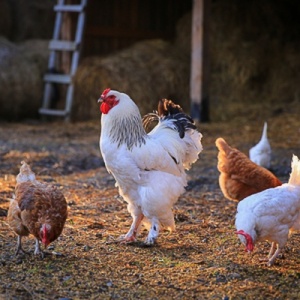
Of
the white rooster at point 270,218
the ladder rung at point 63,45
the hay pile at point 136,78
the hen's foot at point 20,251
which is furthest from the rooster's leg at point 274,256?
the ladder rung at point 63,45

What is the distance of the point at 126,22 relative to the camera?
1511cm

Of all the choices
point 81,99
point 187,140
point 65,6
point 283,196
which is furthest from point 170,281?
point 65,6

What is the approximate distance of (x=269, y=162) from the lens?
29.1ft

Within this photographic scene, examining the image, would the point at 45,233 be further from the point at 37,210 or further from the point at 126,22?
the point at 126,22

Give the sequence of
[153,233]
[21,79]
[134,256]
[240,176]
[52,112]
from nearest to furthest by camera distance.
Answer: [134,256], [153,233], [240,176], [21,79], [52,112]

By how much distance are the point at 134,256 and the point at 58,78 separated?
905cm

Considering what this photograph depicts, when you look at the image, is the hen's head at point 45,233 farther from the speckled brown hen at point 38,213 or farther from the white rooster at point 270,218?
the white rooster at point 270,218

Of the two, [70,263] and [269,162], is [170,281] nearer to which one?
[70,263]

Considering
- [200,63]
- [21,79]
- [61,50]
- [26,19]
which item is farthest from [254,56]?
[26,19]

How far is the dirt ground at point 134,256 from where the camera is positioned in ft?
15.2

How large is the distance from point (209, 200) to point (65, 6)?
25.5 feet

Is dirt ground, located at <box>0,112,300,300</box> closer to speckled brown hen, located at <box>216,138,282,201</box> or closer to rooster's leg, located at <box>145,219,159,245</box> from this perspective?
rooster's leg, located at <box>145,219,159,245</box>

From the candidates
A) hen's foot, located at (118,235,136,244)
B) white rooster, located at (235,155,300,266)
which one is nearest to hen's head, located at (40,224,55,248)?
hen's foot, located at (118,235,136,244)

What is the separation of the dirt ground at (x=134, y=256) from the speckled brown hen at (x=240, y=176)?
32cm
